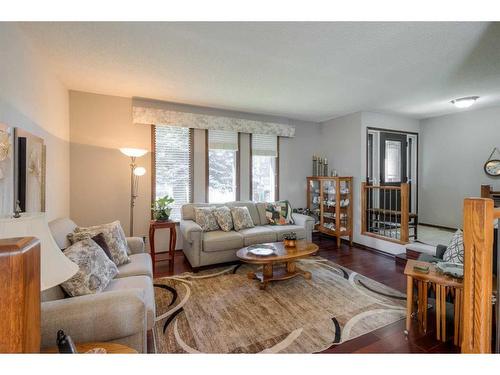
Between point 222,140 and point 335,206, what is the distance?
2506mm

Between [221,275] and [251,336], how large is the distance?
126 cm

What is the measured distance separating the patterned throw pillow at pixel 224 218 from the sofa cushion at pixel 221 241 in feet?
0.39

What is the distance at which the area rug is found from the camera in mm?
1821

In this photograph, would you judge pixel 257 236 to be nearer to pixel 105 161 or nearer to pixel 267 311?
pixel 267 311

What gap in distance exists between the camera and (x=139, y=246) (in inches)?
104

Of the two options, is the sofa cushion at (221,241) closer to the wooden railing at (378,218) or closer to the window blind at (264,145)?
the window blind at (264,145)

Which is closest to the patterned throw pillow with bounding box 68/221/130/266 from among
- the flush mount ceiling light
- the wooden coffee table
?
the wooden coffee table

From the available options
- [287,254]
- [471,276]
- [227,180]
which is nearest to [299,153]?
[227,180]

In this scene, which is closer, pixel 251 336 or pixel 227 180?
pixel 251 336

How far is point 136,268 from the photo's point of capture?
213 cm

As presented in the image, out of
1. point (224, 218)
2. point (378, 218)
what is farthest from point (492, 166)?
point (224, 218)

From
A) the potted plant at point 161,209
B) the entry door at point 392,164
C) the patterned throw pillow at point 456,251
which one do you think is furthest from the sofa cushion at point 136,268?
the entry door at point 392,164

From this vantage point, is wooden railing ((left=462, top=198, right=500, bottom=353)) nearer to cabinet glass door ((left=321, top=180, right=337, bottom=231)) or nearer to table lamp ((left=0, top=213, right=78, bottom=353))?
table lamp ((left=0, top=213, right=78, bottom=353))

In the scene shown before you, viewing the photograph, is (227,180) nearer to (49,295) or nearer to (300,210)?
(300,210)
